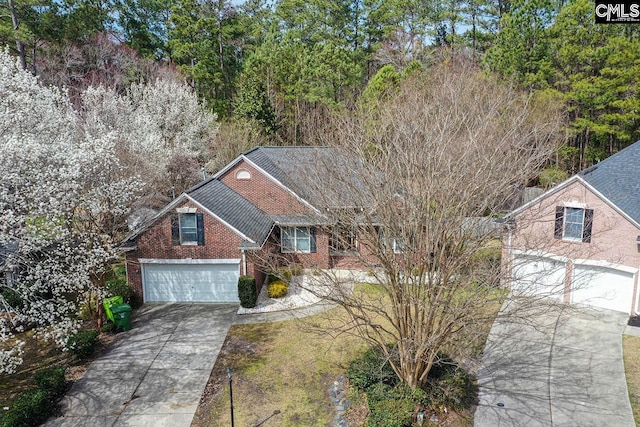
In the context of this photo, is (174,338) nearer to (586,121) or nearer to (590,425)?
(590,425)

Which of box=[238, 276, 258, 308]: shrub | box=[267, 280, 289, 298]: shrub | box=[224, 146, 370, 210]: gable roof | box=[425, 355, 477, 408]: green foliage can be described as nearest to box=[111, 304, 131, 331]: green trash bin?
box=[238, 276, 258, 308]: shrub

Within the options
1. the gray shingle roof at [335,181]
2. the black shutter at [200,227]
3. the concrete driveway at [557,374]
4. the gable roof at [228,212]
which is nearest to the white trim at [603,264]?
the concrete driveway at [557,374]

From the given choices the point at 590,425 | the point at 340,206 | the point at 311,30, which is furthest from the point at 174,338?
the point at 311,30

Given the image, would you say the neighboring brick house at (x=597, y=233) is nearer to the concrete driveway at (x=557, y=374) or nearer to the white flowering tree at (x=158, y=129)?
the concrete driveway at (x=557, y=374)

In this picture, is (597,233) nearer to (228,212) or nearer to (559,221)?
(559,221)

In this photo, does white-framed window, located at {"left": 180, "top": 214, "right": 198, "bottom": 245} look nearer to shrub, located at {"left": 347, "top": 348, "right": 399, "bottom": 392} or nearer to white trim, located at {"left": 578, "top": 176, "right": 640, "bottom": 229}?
shrub, located at {"left": 347, "top": 348, "right": 399, "bottom": 392}

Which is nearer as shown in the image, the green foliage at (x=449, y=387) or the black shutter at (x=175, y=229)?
the green foliage at (x=449, y=387)
